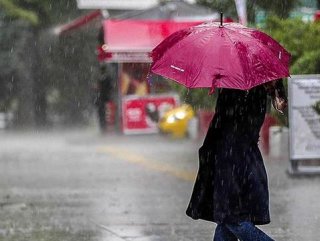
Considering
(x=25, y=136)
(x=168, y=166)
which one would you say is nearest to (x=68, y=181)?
(x=168, y=166)

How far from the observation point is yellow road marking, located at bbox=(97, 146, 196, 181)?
47.0ft

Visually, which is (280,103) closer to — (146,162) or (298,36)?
(298,36)

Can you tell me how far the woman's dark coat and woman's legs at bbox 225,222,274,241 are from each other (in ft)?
0.13

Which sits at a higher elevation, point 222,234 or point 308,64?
point 308,64

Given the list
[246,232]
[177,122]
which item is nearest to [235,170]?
[246,232]

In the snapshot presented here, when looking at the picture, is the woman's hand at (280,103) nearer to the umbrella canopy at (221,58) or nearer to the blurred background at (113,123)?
the umbrella canopy at (221,58)

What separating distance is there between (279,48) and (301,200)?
466 centimetres

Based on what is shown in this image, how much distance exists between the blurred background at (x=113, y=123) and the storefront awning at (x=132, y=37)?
0.03 meters

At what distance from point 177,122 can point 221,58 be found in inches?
699

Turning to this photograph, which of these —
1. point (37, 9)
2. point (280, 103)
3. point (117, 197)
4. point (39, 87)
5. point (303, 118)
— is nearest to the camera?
point (280, 103)

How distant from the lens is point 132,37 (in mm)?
26328

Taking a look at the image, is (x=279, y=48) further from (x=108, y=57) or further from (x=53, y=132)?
(x=53, y=132)

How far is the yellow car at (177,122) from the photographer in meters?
23.9

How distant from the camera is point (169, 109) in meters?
26.2
